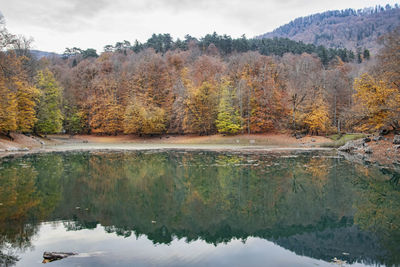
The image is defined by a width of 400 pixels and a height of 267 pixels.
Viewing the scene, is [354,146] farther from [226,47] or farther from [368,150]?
[226,47]

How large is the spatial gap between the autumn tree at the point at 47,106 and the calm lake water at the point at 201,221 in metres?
37.6

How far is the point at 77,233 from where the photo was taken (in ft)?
26.7

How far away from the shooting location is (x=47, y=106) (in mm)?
53312

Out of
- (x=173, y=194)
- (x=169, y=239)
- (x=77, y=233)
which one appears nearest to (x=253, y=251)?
(x=169, y=239)

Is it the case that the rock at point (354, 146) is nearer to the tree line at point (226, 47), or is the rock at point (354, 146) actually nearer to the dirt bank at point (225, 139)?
the dirt bank at point (225, 139)

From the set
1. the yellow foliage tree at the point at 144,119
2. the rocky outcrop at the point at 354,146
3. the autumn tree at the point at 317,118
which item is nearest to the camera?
the rocky outcrop at the point at 354,146

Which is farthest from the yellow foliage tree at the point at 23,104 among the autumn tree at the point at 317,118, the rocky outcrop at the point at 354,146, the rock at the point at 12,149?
the autumn tree at the point at 317,118

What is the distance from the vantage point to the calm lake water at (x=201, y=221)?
22.2 feet

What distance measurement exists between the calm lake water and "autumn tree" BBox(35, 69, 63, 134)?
37.6 m

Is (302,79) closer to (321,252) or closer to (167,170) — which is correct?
(167,170)

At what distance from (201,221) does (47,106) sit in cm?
5161

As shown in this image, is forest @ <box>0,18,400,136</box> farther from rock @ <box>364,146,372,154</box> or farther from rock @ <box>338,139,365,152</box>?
rock @ <box>364,146,372,154</box>

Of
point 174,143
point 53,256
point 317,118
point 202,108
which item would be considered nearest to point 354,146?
point 317,118

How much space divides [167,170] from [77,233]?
41.0 feet
